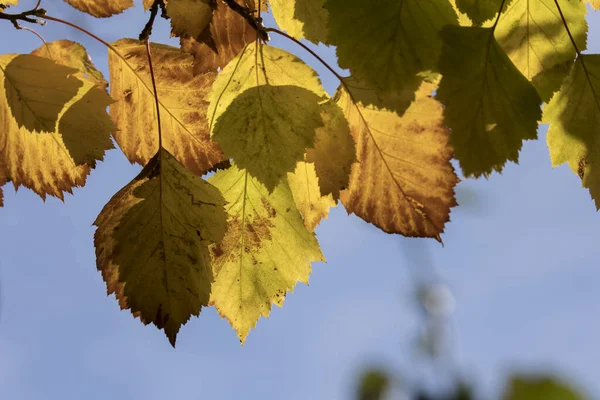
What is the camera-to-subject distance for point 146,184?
0.68 metres

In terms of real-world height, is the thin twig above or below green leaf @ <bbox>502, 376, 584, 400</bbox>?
above

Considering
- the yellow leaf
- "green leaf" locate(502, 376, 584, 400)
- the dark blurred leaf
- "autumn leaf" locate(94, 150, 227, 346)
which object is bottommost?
"green leaf" locate(502, 376, 584, 400)

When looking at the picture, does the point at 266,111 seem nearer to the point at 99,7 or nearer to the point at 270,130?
the point at 270,130

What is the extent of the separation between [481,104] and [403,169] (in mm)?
124

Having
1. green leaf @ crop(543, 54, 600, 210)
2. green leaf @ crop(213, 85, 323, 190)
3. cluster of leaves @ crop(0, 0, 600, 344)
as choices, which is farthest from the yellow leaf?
green leaf @ crop(543, 54, 600, 210)

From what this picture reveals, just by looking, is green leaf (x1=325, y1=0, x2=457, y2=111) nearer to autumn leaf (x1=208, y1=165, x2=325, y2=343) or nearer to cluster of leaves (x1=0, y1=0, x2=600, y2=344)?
cluster of leaves (x1=0, y1=0, x2=600, y2=344)

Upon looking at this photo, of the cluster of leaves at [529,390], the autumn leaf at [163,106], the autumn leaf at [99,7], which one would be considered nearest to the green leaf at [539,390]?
the cluster of leaves at [529,390]

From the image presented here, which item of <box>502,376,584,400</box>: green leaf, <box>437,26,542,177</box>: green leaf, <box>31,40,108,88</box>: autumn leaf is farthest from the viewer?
<box>31,40,108,88</box>: autumn leaf

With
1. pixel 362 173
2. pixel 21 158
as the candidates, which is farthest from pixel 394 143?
pixel 21 158

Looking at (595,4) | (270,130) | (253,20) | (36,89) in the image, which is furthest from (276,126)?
(595,4)

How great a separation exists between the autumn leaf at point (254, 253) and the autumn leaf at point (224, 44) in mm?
134

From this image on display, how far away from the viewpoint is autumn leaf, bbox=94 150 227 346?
0.63 metres

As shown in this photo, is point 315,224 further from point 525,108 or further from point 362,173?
point 525,108

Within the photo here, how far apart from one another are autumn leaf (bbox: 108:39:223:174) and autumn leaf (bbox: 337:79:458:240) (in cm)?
17
